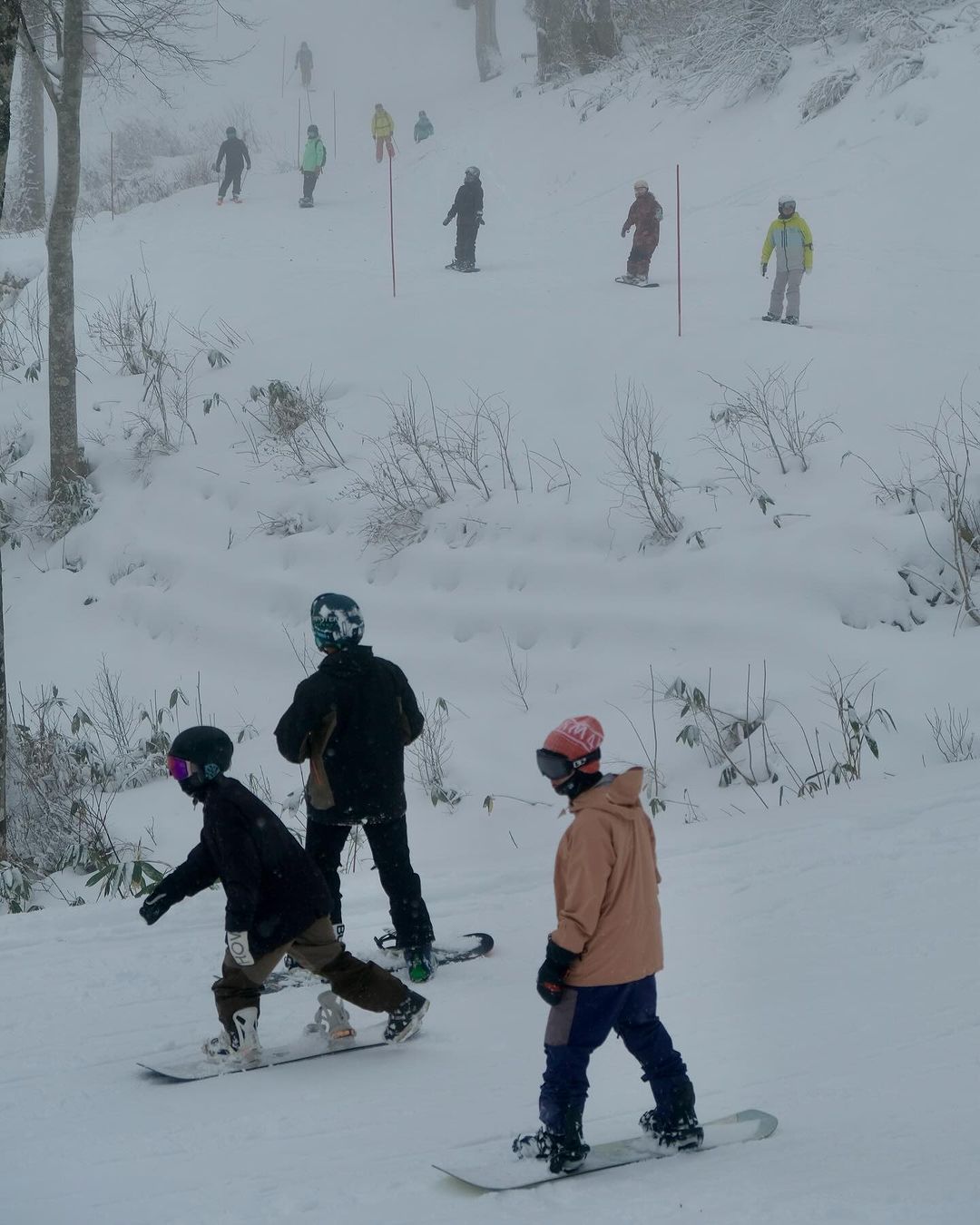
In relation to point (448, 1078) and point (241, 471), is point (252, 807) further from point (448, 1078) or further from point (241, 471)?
point (241, 471)

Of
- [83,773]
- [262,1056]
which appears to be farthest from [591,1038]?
[83,773]

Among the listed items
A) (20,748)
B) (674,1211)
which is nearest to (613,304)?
(20,748)

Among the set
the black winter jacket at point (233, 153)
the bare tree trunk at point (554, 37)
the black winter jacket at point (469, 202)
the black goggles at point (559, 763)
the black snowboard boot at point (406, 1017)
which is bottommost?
the black snowboard boot at point (406, 1017)

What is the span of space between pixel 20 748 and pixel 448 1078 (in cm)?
550

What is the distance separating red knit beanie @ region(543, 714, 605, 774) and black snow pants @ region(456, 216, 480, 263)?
49.1 ft

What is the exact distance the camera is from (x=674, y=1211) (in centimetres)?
318

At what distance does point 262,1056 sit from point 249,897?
0.71m

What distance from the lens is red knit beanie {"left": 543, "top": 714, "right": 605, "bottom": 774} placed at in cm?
329

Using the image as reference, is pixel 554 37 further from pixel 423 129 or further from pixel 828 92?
pixel 828 92

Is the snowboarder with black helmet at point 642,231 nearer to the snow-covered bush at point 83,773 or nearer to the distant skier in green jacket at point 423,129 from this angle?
the snow-covered bush at point 83,773

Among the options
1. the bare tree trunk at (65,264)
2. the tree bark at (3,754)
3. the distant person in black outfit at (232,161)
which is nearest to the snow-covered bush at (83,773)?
the tree bark at (3,754)

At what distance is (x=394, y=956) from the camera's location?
5.25 metres

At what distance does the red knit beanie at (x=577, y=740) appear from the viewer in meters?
3.29

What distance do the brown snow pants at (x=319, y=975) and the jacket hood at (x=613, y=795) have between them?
1346mm
